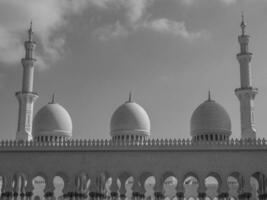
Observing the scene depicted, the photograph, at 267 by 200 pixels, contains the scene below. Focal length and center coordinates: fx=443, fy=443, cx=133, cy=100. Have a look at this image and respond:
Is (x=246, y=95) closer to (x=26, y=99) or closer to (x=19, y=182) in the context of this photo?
(x=26, y=99)

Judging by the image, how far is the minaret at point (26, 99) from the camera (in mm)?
24705

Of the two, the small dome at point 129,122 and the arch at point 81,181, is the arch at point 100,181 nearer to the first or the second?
the arch at point 81,181

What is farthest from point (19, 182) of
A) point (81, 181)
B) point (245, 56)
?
point (245, 56)

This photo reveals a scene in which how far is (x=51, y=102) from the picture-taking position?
2664 cm

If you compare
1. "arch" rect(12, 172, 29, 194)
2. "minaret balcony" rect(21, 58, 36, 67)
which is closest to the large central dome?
"arch" rect(12, 172, 29, 194)

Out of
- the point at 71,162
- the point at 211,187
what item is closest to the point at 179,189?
the point at 71,162

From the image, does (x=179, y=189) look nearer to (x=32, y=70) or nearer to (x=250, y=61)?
(x=250, y=61)

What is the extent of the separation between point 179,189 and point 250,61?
8597mm

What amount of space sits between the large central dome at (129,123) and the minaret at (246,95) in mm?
5460

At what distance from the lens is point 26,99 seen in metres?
25.0

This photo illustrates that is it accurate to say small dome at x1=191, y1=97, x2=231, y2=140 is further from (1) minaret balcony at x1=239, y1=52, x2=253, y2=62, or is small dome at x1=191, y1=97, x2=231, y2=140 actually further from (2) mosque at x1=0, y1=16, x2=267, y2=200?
(1) minaret balcony at x1=239, y1=52, x2=253, y2=62

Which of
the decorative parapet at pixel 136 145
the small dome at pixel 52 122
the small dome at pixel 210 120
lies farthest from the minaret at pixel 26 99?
the small dome at pixel 210 120

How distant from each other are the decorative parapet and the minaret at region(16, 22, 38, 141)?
9.13 feet

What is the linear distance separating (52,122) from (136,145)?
258 inches
